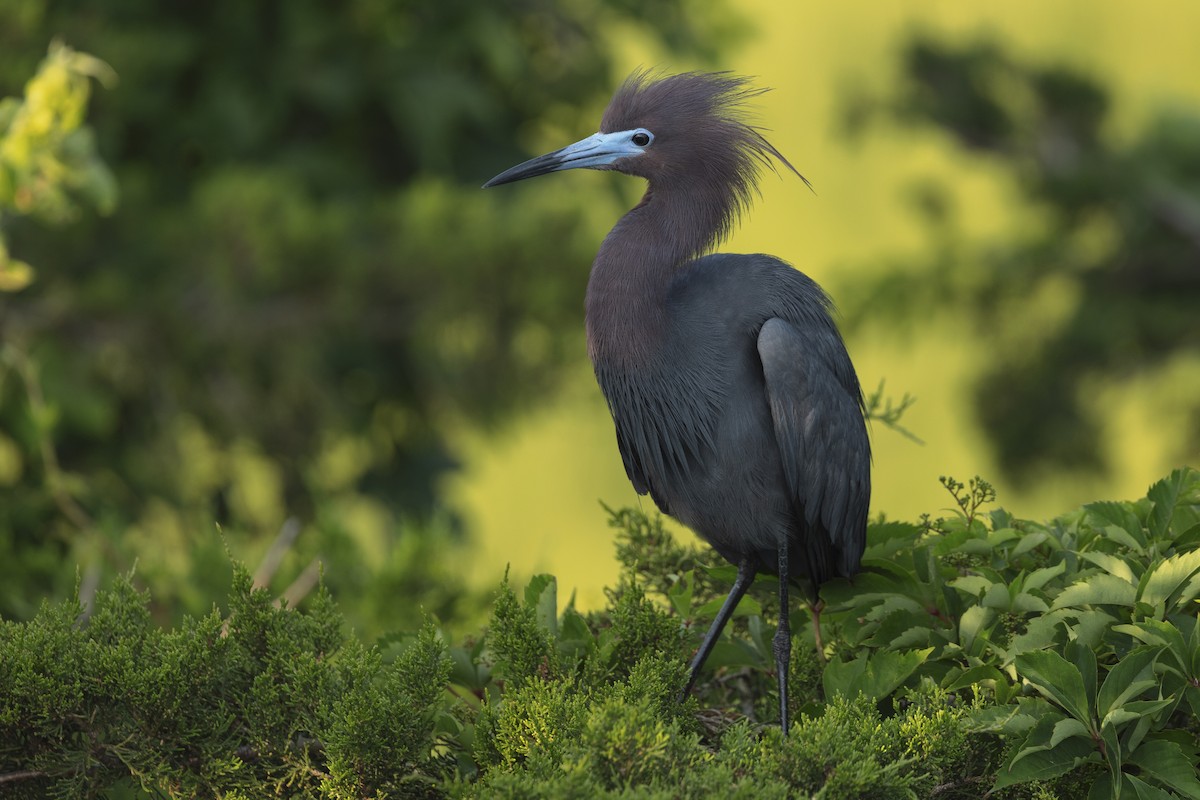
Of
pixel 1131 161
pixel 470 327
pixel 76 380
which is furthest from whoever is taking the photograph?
pixel 1131 161

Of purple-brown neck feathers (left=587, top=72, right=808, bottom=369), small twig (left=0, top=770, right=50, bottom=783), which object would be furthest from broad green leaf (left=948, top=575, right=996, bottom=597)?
small twig (left=0, top=770, right=50, bottom=783)

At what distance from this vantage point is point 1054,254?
972cm

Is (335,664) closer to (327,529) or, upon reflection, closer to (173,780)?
(173,780)

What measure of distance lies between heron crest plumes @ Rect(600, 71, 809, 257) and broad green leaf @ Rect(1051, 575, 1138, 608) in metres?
1.17

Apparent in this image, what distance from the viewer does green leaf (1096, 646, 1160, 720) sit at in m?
2.31

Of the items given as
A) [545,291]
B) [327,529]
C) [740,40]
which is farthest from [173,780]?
[740,40]

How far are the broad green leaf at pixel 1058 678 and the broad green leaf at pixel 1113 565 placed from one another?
0.31 m

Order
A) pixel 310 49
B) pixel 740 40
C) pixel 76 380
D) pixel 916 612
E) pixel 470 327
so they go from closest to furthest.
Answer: pixel 916 612, pixel 76 380, pixel 470 327, pixel 310 49, pixel 740 40

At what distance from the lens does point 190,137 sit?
7.54 meters

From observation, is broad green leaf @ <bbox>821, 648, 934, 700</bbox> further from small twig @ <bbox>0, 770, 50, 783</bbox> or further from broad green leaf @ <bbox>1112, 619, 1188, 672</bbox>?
small twig @ <bbox>0, 770, 50, 783</bbox>

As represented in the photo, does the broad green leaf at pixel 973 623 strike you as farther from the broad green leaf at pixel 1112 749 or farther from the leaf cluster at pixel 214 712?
the leaf cluster at pixel 214 712

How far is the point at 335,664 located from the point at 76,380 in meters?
4.26

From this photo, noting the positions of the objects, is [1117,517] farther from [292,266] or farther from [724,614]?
[292,266]

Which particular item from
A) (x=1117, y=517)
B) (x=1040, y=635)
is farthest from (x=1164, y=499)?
(x=1040, y=635)
